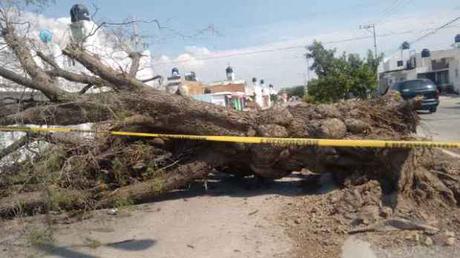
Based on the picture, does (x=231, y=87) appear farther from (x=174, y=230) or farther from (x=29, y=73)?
(x=174, y=230)

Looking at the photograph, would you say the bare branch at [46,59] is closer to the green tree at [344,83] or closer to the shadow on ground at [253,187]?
the shadow on ground at [253,187]

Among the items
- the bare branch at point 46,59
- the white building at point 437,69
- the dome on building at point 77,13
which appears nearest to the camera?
the bare branch at point 46,59

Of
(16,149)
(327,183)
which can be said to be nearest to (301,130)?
(327,183)

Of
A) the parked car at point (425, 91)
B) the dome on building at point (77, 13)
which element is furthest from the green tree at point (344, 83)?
the dome on building at point (77, 13)

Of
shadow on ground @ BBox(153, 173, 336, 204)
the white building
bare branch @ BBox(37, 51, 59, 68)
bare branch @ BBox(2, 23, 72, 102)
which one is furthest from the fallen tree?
the white building

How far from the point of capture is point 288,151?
24.6 ft

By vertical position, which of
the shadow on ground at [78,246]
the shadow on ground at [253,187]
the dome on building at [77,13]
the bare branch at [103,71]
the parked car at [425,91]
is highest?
the dome on building at [77,13]

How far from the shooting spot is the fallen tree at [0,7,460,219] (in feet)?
23.5

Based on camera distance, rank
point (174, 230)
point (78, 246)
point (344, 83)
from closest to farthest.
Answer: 1. point (78, 246)
2. point (174, 230)
3. point (344, 83)

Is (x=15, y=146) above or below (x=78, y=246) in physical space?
above

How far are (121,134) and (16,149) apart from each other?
5.13 feet

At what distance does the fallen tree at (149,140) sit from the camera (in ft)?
23.5


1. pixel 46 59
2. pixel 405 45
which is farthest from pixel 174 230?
pixel 405 45

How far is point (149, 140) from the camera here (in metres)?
8.01
